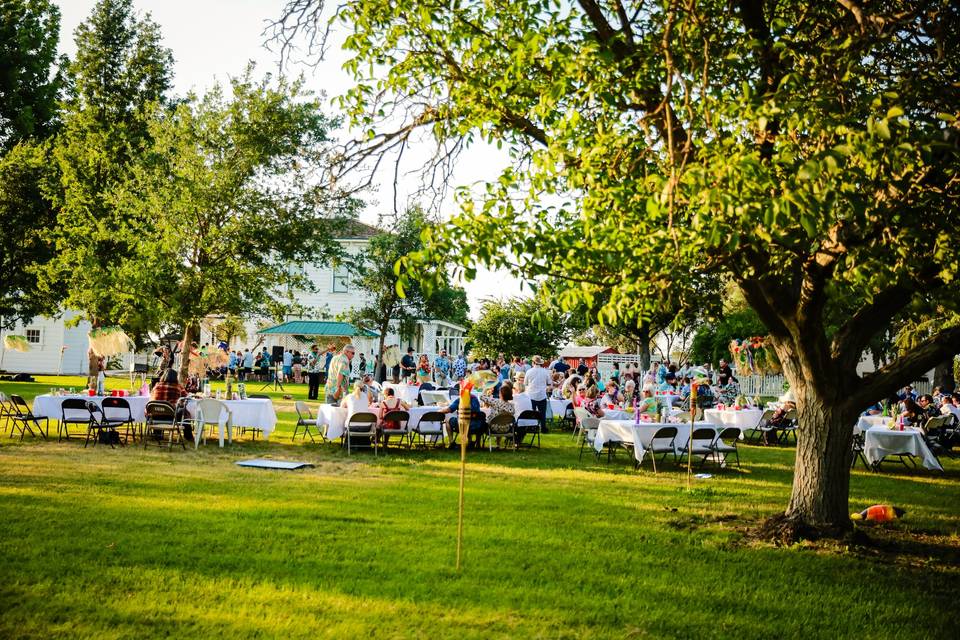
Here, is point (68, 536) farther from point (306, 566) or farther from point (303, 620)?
point (303, 620)

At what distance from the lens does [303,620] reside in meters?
4.96

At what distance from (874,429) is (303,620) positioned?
40.4ft

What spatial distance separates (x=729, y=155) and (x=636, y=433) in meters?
7.93

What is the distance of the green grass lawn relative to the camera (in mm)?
5070

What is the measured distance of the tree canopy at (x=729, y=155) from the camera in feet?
17.0

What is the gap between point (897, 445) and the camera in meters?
13.7

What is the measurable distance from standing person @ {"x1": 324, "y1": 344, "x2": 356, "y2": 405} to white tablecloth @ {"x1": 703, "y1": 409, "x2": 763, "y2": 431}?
852 centimetres

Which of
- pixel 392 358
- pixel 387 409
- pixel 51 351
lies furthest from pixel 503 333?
pixel 387 409

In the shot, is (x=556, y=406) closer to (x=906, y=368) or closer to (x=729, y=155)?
(x=906, y=368)

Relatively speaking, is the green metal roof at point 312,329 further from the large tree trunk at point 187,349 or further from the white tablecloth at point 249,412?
the white tablecloth at point 249,412

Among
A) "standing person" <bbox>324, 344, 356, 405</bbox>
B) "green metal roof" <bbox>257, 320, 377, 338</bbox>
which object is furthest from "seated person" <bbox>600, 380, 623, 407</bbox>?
"green metal roof" <bbox>257, 320, 377, 338</bbox>

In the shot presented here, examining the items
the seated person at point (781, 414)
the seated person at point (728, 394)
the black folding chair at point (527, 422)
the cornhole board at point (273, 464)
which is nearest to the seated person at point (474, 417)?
the black folding chair at point (527, 422)

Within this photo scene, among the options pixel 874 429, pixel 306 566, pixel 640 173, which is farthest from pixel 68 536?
pixel 874 429

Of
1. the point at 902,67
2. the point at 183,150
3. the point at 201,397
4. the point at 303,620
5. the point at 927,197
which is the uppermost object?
the point at 183,150
